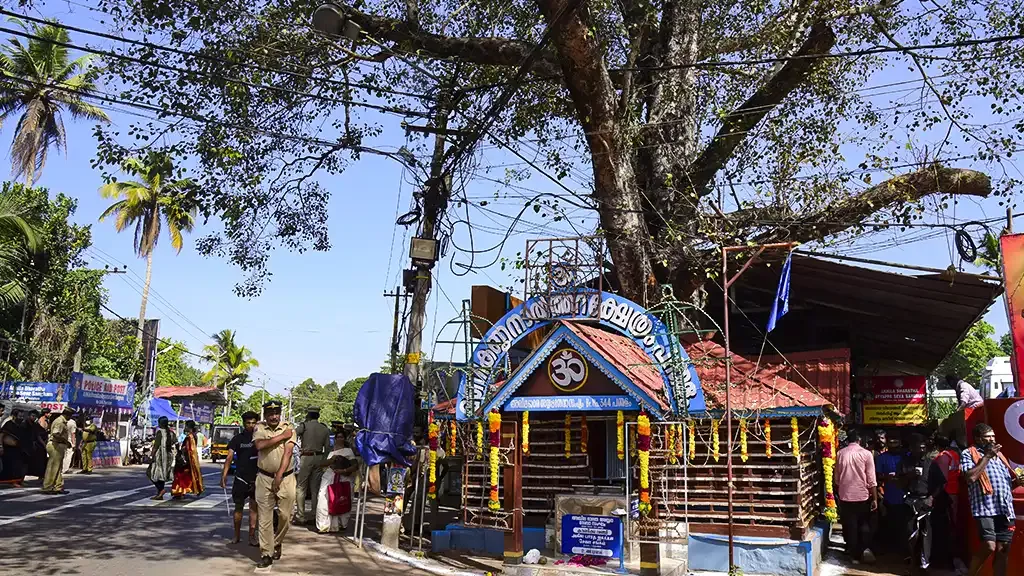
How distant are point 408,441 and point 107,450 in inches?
834

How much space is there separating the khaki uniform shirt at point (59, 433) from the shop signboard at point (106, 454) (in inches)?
426

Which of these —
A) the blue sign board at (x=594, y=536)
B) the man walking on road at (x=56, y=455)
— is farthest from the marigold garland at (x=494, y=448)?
the man walking on road at (x=56, y=455)

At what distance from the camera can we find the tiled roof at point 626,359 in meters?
9.68

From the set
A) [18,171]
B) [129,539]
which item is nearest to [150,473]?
[129,539]

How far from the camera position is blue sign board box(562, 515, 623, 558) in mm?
9609

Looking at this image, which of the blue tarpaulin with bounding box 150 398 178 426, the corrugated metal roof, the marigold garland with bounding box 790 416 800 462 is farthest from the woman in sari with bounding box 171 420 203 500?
the blue tarpaulin with bounding box 150 398 178 426

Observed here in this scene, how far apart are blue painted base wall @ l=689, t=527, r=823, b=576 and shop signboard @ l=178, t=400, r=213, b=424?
3597cm

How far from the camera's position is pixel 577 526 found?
32.1 ft

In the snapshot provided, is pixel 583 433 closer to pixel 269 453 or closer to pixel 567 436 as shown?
pixel 567 436

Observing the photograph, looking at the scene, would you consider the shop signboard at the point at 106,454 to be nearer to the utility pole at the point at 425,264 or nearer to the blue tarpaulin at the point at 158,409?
the blue tarpaulin at the point at 158,409

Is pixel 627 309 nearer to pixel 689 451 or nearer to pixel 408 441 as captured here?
pixel 689 451

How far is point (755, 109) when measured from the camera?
1315 centimetres

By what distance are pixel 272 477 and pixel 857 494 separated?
308 inches

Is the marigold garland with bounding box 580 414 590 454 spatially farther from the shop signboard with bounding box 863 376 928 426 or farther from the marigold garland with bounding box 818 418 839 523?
the shop signboard with bounding box 863 376 928 426
